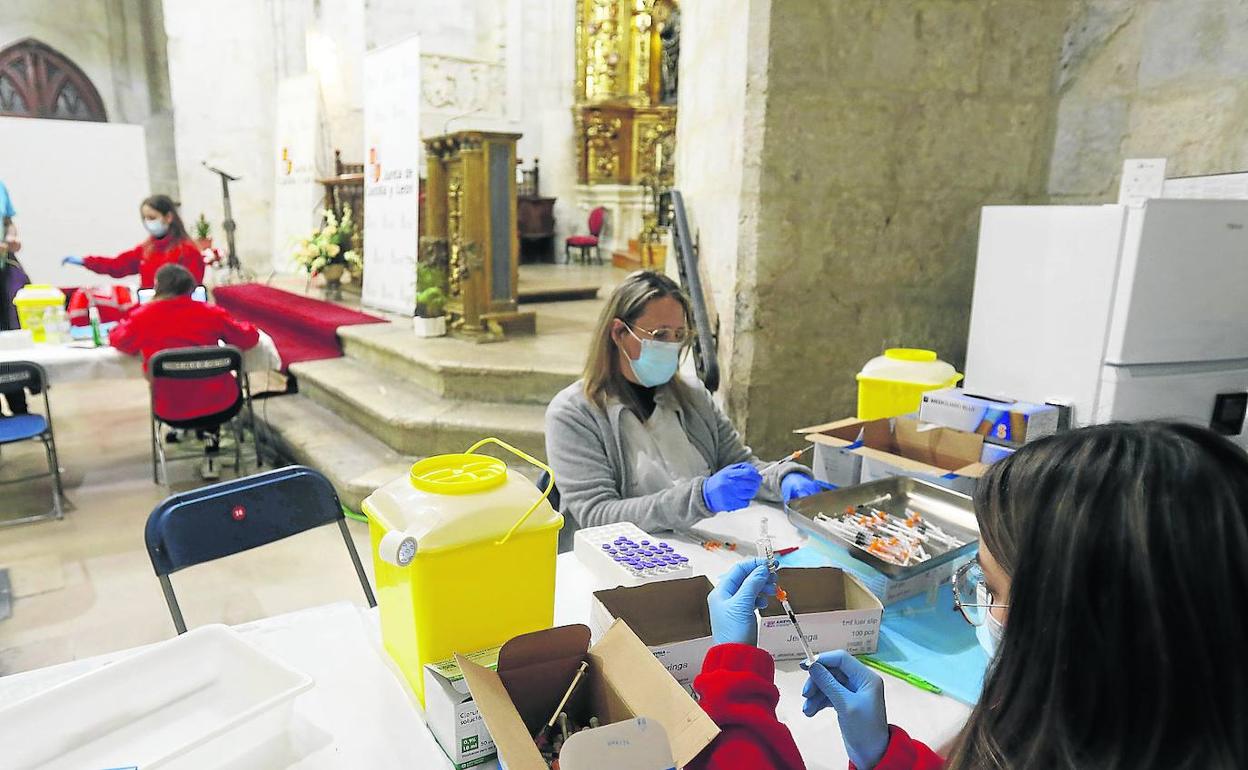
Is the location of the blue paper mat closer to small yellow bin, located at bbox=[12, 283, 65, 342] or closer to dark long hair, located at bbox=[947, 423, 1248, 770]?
dark long hair, located at bbox=[947, 423, 1248, 770]

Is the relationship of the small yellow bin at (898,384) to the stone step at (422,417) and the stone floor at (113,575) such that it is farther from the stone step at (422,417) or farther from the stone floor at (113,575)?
the stone floor at (113,575)

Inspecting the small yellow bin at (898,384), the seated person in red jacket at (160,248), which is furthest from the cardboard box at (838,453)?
the seated person in red jacket at (160,248)

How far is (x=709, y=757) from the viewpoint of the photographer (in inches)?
34.0

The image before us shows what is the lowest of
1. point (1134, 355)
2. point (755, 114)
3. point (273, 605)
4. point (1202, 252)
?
point (273, 605)

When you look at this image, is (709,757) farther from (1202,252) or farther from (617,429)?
(1202,252)

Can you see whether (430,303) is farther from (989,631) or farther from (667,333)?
(989,631)

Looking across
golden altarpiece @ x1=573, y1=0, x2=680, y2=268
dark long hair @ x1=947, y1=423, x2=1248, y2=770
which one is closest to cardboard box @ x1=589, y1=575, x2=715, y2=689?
dark long hair @ x1=947, y1=423, x2=1248, y2=770

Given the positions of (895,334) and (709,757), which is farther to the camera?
(895,334)

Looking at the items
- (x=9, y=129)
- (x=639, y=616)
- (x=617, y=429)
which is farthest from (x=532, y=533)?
(x=9, y=129)

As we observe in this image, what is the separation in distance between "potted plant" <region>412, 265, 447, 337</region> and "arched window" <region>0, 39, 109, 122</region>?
7717 millimetres

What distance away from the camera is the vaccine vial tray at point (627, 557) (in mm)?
1396

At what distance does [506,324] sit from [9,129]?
6.69 meters

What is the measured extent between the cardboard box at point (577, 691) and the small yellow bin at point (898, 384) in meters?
1.57

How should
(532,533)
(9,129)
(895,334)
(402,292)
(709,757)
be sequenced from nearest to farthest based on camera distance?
1. (709,757)
2. (532,533)
3. (895,334)
4. (402,292)
5. (9,129)
